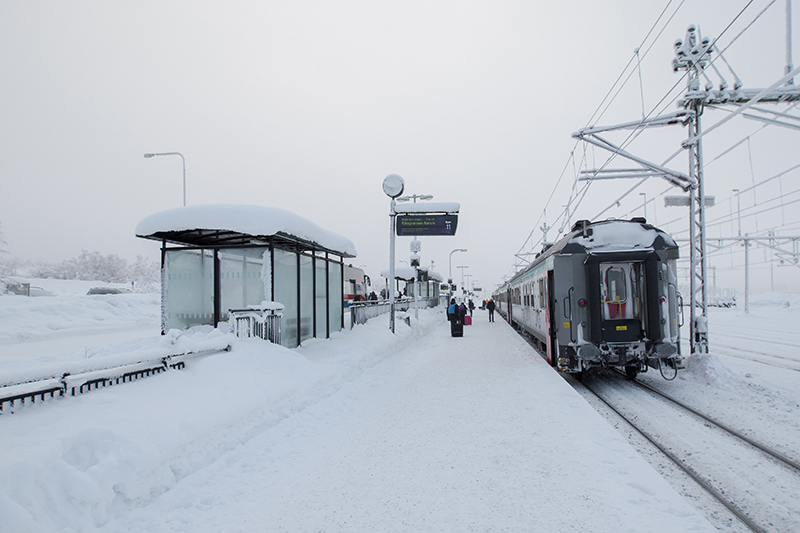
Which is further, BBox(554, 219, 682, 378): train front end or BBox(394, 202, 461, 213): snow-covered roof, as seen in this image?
BBox(394, 202, 461, 213): snow-covered roof

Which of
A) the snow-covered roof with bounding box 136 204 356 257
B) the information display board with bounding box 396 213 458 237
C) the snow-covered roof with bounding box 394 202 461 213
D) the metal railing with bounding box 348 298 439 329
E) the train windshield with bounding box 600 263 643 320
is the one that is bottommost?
the metal railing with bounding box 348 298 439 329

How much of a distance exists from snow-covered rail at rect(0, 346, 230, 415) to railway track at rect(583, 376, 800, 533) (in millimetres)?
6502

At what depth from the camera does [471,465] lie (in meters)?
4.72

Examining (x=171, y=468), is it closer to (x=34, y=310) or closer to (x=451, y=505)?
(x=451, y=505)

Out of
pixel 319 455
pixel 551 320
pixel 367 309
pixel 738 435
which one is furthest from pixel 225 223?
pixel 367 309

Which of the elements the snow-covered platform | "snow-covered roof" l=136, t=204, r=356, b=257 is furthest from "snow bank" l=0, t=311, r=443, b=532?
"snow-covered roof" l=136, t=204, r=356, b=257

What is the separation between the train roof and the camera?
907 centimetres

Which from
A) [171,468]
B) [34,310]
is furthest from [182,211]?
[34,310]

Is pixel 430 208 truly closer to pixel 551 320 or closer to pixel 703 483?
pixel 551 320

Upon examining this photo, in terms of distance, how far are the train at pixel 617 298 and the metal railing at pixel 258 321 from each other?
625 cm

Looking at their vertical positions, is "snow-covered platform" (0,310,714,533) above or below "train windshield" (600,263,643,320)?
below

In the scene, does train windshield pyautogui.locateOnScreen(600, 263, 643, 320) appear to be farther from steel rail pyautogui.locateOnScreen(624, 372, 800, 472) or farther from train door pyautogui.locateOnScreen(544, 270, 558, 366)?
steel rail pyautogui.locateOnScreen(624, 372, 800, 472)

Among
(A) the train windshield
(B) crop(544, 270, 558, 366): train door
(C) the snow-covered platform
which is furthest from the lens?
(B) crop(544, 270, 558, 366): train door

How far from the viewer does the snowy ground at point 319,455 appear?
3.48 m
